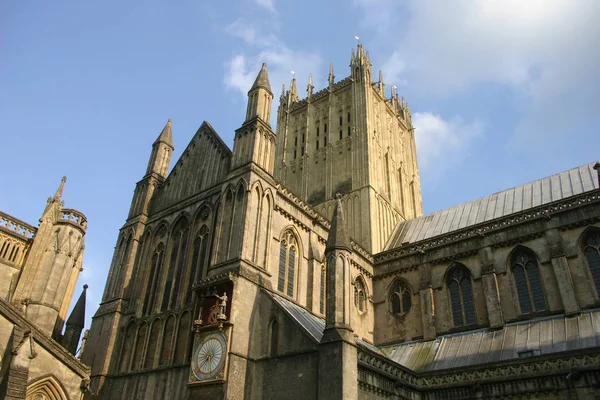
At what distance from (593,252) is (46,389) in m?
26.4

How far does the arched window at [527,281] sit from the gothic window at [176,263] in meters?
17.8

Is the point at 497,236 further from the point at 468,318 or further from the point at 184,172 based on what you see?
the point at 184,172

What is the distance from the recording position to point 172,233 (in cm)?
2653

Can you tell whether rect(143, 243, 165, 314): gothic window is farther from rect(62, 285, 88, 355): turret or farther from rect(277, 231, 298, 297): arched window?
rect(277, 231, 298, 297): arched window

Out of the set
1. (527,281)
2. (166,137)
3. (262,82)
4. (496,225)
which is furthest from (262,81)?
(527,281)

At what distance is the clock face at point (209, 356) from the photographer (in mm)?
18141

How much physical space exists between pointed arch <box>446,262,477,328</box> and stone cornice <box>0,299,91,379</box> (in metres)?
19.1

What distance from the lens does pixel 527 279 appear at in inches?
1002

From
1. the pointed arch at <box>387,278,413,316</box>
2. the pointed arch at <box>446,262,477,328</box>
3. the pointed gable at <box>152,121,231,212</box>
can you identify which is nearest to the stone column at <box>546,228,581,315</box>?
the pointed arch at <box>446,262,477,328</box>

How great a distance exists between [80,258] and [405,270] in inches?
805

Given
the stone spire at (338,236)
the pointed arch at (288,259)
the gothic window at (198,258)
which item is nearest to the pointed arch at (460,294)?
the pointed arch at (288,259)

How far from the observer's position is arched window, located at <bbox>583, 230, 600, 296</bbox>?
77.9 ft

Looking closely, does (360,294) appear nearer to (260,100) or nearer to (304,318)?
(304,318)

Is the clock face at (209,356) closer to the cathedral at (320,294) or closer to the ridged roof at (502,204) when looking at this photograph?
the cathedral at (320,294)
